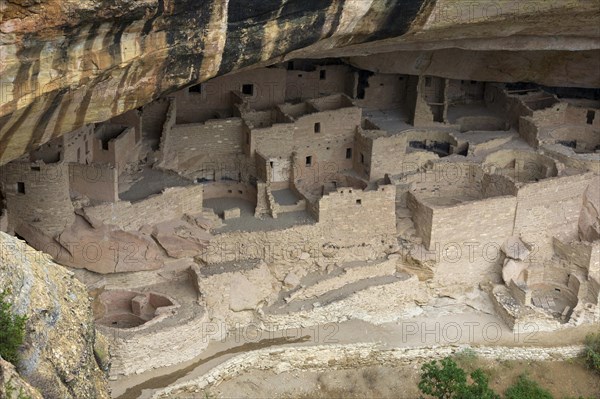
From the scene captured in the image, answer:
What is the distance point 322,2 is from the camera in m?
12.2

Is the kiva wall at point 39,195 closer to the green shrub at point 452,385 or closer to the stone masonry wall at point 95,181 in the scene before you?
the stone masonry wall at point 95,181

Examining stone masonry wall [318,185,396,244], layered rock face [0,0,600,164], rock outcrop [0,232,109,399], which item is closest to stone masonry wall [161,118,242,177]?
stone masonry wall [318,185,396,244]

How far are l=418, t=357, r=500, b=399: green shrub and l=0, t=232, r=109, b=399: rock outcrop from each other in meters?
8.19

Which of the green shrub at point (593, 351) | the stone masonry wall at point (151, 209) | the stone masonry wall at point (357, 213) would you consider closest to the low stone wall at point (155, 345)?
the stone masonry wall at point (151, 209)

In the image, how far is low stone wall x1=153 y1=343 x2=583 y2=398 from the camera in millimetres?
15664

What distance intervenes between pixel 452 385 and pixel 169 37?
Result: 26.1 feet

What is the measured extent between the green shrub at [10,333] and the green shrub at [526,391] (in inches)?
437

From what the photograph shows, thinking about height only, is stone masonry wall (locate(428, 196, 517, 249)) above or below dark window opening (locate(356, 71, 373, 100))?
below

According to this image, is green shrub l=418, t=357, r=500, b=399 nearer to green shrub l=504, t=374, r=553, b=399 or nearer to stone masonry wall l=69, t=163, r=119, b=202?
green shrub l=504, t=374, r=553, b=399

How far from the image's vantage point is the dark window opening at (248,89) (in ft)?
64.7

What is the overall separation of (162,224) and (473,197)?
7078 millimetres

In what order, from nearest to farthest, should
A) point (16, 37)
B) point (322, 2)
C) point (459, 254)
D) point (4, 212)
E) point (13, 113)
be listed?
point (16, 37)
point (13, 113)
point (322, 2)
point (4, 212)
point (459, 254)

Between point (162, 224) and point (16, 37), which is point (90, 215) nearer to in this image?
point (162, 224)

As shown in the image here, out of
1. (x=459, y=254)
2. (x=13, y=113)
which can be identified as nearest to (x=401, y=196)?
(x=459, y=254)
